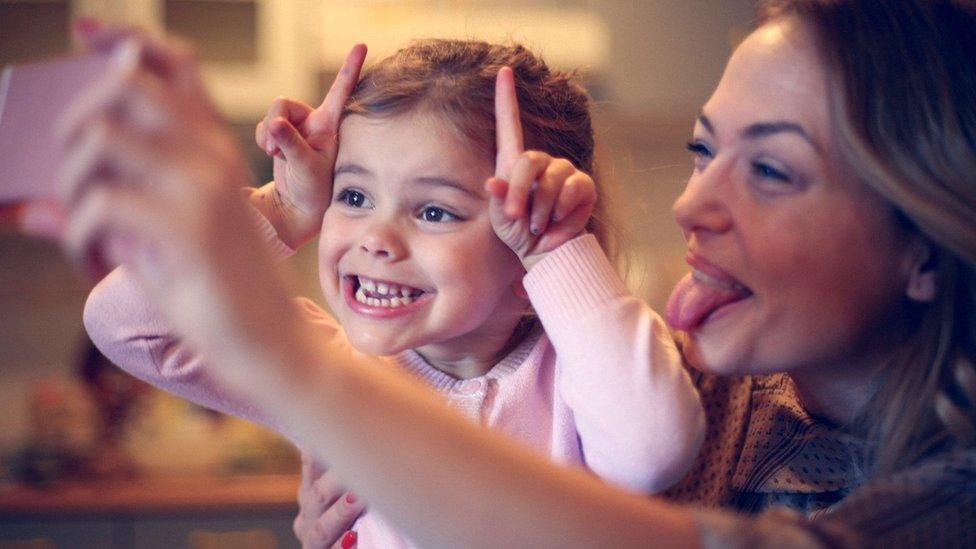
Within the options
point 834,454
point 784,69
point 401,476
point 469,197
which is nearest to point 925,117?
point 784,69

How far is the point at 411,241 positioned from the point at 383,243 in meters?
0.04

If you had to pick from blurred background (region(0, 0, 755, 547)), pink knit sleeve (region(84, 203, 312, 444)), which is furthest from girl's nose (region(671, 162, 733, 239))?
blurred background (region(0, 0, 755, 547))

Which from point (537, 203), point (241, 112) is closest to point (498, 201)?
point (537, 203)

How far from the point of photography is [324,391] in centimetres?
53

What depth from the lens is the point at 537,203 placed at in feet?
3.19

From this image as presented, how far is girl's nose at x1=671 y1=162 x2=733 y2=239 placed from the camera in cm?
96

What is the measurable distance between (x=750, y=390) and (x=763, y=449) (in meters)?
0.11

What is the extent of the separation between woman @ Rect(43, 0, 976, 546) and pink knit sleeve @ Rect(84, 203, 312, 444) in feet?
1.84

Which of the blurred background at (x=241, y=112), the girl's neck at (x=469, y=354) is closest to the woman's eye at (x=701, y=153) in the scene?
the girl's neck at (x=469, y=354)

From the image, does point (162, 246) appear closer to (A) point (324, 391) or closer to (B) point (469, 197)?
(A) point (324, 391)

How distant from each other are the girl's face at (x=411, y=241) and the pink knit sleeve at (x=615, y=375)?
0.49 feet

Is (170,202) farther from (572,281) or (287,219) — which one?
(287,219)

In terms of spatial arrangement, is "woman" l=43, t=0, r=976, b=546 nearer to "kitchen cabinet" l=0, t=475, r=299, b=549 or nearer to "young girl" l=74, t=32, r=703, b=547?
"young girl" l=74, t=32, r=703, b=547

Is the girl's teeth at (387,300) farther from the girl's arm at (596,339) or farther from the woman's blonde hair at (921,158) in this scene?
the woman's blonde hair at (921,158)
